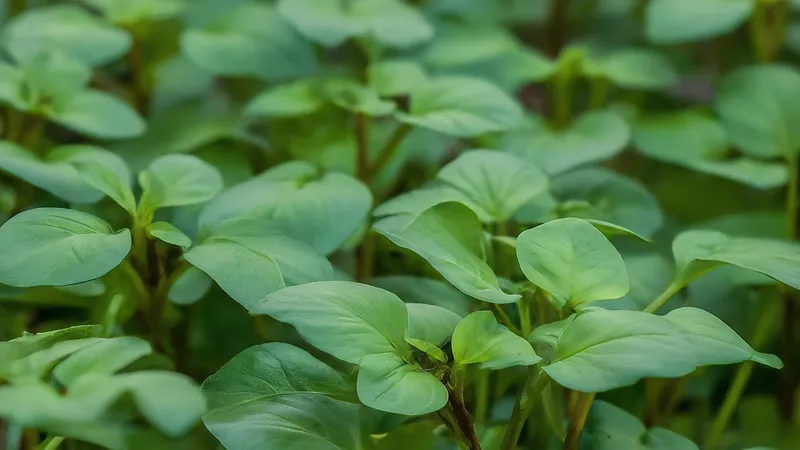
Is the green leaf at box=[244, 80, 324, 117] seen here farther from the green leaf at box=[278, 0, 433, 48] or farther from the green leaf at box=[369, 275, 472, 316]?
the green leaf at box=[369, 275, 472, 316]

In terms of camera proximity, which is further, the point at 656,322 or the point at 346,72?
the point at 346,72

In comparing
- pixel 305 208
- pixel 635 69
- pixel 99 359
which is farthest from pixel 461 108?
pixel 99 359

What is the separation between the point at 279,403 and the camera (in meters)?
0.46

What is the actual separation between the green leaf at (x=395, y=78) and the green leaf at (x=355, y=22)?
2 cm

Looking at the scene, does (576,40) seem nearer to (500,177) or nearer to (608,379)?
(500,177)

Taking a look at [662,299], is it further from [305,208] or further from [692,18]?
[692,18]

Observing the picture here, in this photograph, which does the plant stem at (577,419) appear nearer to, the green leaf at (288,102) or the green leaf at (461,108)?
the green leaf at (461,108)

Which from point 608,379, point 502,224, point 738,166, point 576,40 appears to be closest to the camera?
point 608,379

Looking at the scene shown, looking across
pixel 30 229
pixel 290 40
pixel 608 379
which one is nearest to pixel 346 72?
pixel 290 40

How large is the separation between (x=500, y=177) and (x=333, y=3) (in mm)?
312

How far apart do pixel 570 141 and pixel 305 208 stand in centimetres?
30

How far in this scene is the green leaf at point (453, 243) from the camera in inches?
17.8

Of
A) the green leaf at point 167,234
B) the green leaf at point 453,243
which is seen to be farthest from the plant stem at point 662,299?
the green leaf at point 167,234

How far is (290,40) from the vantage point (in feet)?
2.68
